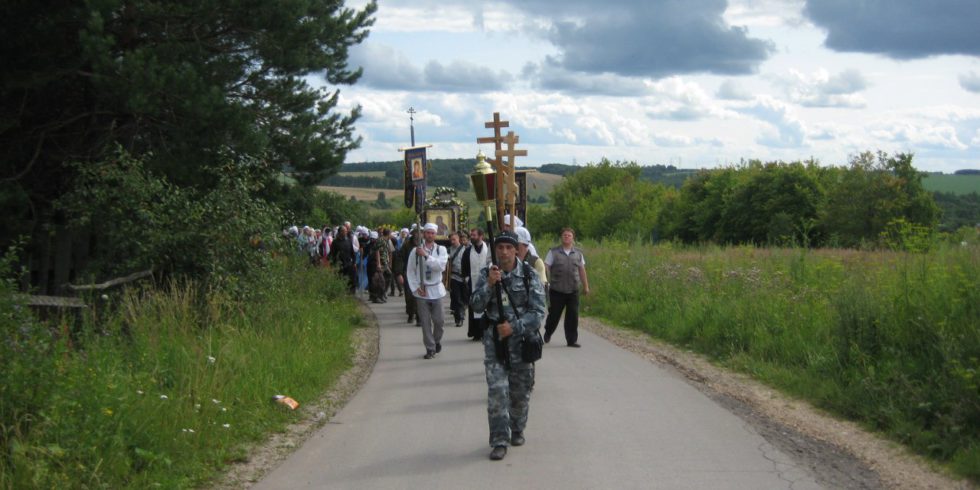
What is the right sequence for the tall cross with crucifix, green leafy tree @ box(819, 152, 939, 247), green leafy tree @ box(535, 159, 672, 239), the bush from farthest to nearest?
green leafy tree @ box(535, 159, 672, 239), green leafy tree @ box(819, 152, 939, 247), the bush, the tall cross with crucifix

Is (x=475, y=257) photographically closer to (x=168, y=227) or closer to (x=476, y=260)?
(x=476, y=260)

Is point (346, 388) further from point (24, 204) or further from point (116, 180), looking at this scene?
point (24, 204)

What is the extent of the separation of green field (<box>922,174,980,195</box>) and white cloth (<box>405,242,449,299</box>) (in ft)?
359

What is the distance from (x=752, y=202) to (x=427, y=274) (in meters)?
78.2

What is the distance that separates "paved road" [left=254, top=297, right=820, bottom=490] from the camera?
22.9 ft

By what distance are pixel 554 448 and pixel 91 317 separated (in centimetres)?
582

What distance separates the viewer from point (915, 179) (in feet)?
245

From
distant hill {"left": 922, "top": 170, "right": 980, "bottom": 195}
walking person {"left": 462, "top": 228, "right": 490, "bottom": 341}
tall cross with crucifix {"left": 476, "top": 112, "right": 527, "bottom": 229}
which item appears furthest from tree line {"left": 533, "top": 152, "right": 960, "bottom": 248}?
tall cross with crucifix {"left": 476, "top": 112, "right": 527, "bottom": 229}

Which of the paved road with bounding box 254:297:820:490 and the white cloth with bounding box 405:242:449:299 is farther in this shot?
the white cloth with bounding box 405:242:449:299

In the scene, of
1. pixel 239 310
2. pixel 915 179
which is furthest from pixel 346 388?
pixel 915 179

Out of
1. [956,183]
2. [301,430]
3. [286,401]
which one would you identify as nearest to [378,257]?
[286,401]

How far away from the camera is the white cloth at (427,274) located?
13930 millimetres

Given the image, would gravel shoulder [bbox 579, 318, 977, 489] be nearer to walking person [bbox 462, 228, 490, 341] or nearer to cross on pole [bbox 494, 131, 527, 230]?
cross on pole [bbox 494, 131, 527, 230]

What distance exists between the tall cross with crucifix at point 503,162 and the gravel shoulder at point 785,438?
9.14ft
